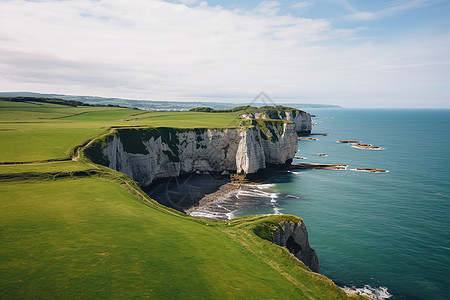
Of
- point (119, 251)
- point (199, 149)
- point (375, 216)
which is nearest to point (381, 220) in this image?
point (375, 216)

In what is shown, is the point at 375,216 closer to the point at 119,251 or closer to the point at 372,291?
the point at 372,291

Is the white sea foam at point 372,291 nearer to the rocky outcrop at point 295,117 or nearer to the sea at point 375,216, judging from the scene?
the sea at point 375,216

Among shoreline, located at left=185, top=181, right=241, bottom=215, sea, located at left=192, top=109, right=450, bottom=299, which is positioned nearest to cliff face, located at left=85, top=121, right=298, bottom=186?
shoreline, located at left=185, top=181, right=241, bottom=215

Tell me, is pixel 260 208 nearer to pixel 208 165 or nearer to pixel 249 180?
pixel 249 180

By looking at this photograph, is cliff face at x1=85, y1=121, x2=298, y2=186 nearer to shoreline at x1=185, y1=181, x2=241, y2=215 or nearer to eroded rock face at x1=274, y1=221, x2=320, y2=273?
shoreline at x1=185, y1=181, x2=241, y2=215

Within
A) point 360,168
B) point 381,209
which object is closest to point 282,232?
point 381,209
